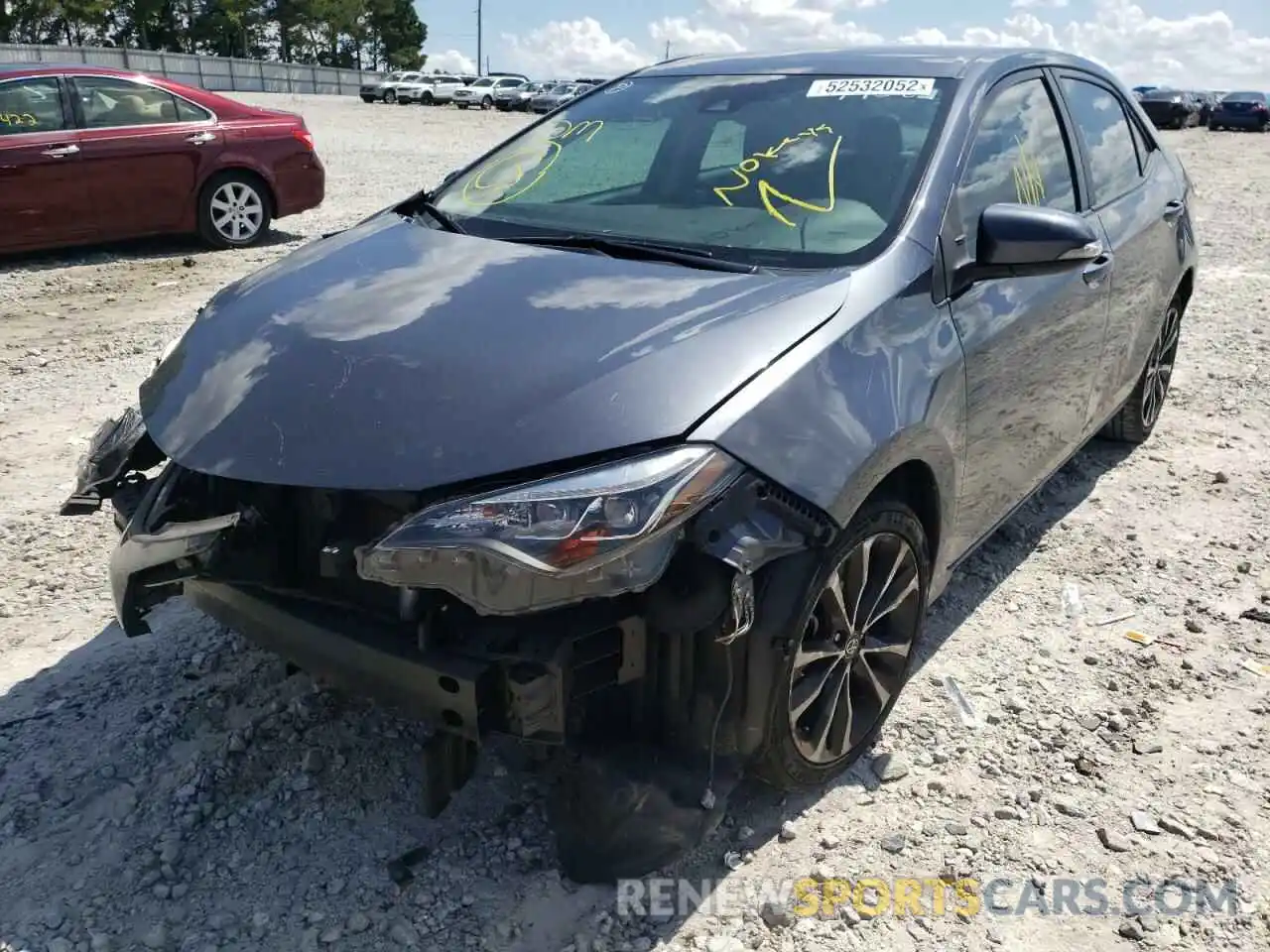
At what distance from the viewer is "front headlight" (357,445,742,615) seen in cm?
201

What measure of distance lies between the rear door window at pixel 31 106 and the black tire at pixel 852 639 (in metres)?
8.36

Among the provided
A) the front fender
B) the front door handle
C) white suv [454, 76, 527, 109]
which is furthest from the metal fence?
the front fender

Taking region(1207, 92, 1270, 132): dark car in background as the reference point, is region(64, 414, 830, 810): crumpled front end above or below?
above

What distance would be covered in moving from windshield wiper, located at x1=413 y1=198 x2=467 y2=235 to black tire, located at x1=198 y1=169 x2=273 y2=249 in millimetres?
6467

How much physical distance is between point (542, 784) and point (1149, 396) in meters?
3.73

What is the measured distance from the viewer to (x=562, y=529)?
79.6 inches

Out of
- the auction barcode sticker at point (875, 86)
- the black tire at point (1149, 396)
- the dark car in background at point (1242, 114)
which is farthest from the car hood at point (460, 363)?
the dark car in background at point (1242, 114)

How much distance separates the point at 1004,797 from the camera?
280cm

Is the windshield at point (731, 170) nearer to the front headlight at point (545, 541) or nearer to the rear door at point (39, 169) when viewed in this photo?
the front headlight at point (545, 541)

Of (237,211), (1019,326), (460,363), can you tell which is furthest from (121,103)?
(1019,326)

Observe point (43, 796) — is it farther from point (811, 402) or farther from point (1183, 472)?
point (1183, 472)

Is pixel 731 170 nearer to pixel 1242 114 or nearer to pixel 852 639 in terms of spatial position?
pixel 852 639

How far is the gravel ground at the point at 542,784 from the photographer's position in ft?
7.84

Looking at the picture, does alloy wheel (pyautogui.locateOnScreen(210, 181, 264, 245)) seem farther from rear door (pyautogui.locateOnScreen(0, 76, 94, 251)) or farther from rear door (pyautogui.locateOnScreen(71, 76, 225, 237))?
rear door (pyautogui.locateOnScreen(0, 76, 94, 251))
